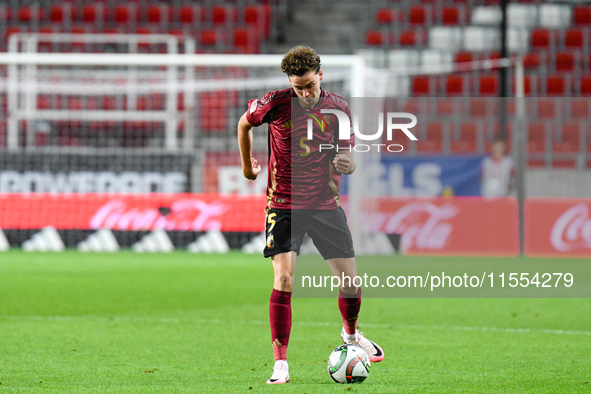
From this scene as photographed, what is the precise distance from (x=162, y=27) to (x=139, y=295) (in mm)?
13471

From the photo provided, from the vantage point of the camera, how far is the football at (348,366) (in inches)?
192

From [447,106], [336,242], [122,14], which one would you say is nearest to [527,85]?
[447,106]

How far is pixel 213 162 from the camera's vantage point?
1599cm

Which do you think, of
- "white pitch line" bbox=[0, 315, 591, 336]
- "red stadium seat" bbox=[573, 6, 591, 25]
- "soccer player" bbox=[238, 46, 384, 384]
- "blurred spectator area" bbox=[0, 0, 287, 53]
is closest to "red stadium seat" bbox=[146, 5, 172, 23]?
"blurred spectator area" bbox=[0, 0, 287, 53]

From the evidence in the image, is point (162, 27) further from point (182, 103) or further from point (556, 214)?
point (556, 214)

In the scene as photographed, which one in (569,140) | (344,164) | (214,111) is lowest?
(569,140)

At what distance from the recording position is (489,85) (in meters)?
20.8

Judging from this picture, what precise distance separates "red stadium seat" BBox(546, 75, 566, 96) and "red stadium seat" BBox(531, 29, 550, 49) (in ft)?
→ 4.65

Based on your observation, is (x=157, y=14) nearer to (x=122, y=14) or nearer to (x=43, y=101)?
(x=122, y=14)

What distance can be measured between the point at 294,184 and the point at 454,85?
1606 centimetres

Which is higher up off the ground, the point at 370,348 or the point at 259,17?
the point at 259,17

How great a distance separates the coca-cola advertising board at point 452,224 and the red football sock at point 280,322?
9592 millimetres

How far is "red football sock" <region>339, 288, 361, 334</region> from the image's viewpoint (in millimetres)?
5441

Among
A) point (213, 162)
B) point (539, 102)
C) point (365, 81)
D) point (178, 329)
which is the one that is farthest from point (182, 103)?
point (178, 329)
